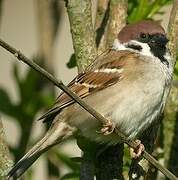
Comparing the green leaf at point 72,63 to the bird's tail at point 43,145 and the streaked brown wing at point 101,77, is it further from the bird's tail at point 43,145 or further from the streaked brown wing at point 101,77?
the bird's tail at point 43,145

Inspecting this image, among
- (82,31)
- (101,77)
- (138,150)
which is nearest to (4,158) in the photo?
(138,150)

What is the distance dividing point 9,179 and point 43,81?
0.93m

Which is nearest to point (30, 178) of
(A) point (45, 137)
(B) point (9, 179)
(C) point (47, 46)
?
(A) point (45, 137)

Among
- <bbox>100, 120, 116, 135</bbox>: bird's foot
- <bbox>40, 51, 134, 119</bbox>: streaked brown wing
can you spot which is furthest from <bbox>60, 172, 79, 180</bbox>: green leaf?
<bbox>40, 51, 134, 119</bbox>: streaked brown wing

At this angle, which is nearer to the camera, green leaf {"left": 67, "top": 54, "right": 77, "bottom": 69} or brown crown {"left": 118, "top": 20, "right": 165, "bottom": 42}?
brown crown {"left": 118, "top": 20, "right": 165, "bottom": 42}

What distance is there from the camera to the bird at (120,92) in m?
3.57

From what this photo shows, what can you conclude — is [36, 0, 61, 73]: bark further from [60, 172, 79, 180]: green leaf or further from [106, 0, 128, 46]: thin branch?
[60, 172, 79, 180]: green leaf

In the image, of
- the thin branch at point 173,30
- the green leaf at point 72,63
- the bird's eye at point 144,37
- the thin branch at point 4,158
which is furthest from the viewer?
the bird's eye at point 144,37

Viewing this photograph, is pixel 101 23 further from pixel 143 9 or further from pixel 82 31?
pixel 82 31

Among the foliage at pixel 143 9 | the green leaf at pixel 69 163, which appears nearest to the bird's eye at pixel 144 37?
the foliage at pixel 143 9

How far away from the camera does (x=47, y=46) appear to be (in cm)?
391

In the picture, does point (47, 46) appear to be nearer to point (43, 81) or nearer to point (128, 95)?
point (43, 81)

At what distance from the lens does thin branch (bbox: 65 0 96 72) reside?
3453mm

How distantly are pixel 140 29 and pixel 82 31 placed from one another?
0.35 meters
